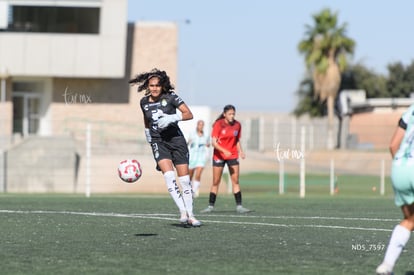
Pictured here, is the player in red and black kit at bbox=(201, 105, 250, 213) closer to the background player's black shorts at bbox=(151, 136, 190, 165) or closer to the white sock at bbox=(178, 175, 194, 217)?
the white sock at bbox=(178, 175, 194, 217)

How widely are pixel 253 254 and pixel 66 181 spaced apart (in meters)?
29.1

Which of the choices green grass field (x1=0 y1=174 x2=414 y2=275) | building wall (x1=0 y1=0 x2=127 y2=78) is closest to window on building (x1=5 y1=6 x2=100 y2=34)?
building wall (x1=0 y1=0 x2=127 y2=78)

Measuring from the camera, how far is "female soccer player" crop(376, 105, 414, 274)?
9.08 meters

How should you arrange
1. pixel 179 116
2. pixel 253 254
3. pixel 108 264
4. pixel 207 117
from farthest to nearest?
1. pixel 207 117
2. pixel 179 116
3. pixel 253 254
4. pixel 108 264

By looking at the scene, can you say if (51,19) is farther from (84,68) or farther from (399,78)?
(399,78)

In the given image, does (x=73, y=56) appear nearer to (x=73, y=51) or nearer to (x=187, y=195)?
(x=73, y=51)

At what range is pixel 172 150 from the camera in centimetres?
1484

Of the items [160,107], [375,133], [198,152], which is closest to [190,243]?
[160,107]

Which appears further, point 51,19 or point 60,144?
point 51,19

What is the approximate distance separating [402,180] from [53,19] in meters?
49.2

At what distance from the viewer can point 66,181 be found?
131ft

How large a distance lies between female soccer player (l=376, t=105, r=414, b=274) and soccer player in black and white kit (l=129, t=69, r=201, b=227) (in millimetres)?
5404

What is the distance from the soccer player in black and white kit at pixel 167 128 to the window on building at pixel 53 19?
139 ft

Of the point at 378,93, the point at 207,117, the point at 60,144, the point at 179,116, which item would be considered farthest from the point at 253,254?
the point at 378,93
